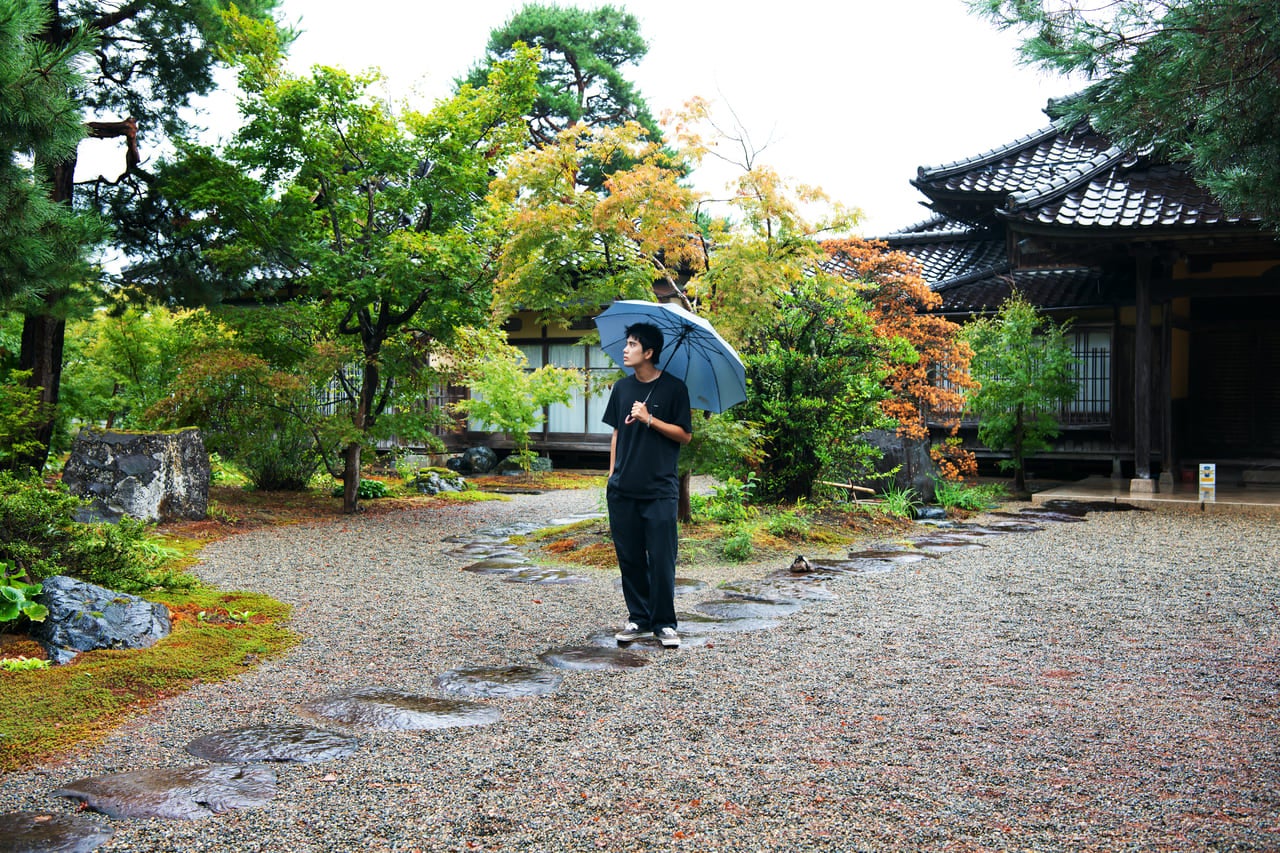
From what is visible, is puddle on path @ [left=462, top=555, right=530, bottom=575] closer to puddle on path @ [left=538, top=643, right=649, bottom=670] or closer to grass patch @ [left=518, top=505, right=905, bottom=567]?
grass patch @ [left=518, top=505, right=905, bottom=567]

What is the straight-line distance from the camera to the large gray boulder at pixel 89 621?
460 cm

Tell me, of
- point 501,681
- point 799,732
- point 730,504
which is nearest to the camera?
point 799,732

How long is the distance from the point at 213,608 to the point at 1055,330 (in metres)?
12.2

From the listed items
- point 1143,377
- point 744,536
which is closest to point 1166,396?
point 1143,377

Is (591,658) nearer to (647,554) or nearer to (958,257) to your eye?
(647,554)

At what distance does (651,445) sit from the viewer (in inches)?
196

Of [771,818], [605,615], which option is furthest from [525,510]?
[771,818]

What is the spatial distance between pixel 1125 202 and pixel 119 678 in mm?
12336

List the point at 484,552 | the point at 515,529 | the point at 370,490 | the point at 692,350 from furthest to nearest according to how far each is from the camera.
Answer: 1. the point at 370,490
2. the point at 515,529
3. the point at 484,552
4. the point at 692,350

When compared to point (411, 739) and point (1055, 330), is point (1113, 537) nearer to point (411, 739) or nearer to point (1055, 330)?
point (1055, 330)

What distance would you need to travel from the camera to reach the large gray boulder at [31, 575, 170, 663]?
181 inches

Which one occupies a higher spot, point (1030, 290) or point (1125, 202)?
point (1125, 202)

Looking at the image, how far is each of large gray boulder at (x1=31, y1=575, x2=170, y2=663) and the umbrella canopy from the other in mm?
3101

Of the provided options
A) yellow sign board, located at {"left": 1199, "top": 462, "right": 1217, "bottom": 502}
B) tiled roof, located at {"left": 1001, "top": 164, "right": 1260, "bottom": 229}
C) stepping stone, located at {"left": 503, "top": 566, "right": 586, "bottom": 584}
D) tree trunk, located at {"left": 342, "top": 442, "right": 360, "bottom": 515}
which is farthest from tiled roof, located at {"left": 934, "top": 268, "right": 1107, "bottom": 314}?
stepping stone, located at {"left": 503, "top": 566, "right": 586, "bottom": 584}
